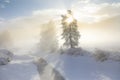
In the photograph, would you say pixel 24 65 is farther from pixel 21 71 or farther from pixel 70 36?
pixel 70 36

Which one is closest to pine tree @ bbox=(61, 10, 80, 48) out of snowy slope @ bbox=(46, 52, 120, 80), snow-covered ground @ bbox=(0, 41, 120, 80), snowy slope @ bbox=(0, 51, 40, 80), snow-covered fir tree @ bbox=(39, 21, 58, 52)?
snowy slope @ bbox=(46, 52, 120, 80)

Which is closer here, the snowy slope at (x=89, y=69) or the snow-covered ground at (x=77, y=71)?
the snowy slope at (x=89, y=69)

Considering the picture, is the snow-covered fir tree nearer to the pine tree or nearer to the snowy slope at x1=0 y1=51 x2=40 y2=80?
the pine tree

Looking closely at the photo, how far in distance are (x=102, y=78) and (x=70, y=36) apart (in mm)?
24792

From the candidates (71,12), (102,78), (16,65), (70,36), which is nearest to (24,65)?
(16,65)

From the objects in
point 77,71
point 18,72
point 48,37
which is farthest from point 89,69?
point 48,37

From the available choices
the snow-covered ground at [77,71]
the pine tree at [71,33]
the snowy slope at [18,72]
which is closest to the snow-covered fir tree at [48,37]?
the pine tree at [71,33]

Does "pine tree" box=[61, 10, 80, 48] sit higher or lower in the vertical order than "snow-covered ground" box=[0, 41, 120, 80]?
higher

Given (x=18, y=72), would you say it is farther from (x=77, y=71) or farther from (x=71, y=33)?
(x=71, y=33)

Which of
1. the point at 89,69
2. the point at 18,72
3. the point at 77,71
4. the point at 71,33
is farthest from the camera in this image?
the point at 71,33

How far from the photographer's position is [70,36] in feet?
156

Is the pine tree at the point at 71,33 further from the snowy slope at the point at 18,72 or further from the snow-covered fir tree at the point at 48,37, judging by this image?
the snowy slope at the point at 18,72

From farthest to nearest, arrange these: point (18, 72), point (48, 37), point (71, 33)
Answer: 1. point (48, 37)
2. point (71, 33)
3. point (18, 72)

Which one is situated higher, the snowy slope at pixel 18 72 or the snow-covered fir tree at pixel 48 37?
the snow-covered fir tree at pixel 48 37
